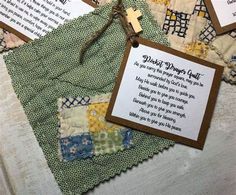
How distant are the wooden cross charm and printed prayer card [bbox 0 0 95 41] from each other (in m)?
0.07

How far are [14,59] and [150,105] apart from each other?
26 centimetres

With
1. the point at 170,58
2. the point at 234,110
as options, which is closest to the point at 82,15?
the point at 170,58

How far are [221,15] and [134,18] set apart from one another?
16cm

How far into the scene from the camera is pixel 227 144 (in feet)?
2.50

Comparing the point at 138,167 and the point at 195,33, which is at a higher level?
the point at 195,33

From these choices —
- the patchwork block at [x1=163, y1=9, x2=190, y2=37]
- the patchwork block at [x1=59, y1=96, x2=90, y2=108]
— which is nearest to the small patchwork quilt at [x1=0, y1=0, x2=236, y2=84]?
the patchwork block at [x1=163, y1=9, x2=190, y2=37]

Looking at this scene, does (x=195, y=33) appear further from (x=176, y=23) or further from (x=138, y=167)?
(x=138, y=167)

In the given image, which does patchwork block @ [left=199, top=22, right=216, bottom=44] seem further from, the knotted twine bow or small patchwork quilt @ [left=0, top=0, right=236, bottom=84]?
the knotted twine bow

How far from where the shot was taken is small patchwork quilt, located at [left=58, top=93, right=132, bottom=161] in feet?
2.36

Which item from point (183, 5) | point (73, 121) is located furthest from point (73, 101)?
point (183, 5)

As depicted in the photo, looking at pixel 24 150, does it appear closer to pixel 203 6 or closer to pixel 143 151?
pixel 143 151

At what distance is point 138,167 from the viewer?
74 cm

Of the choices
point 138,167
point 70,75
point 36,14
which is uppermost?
point 36,14

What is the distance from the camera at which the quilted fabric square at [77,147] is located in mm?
718
